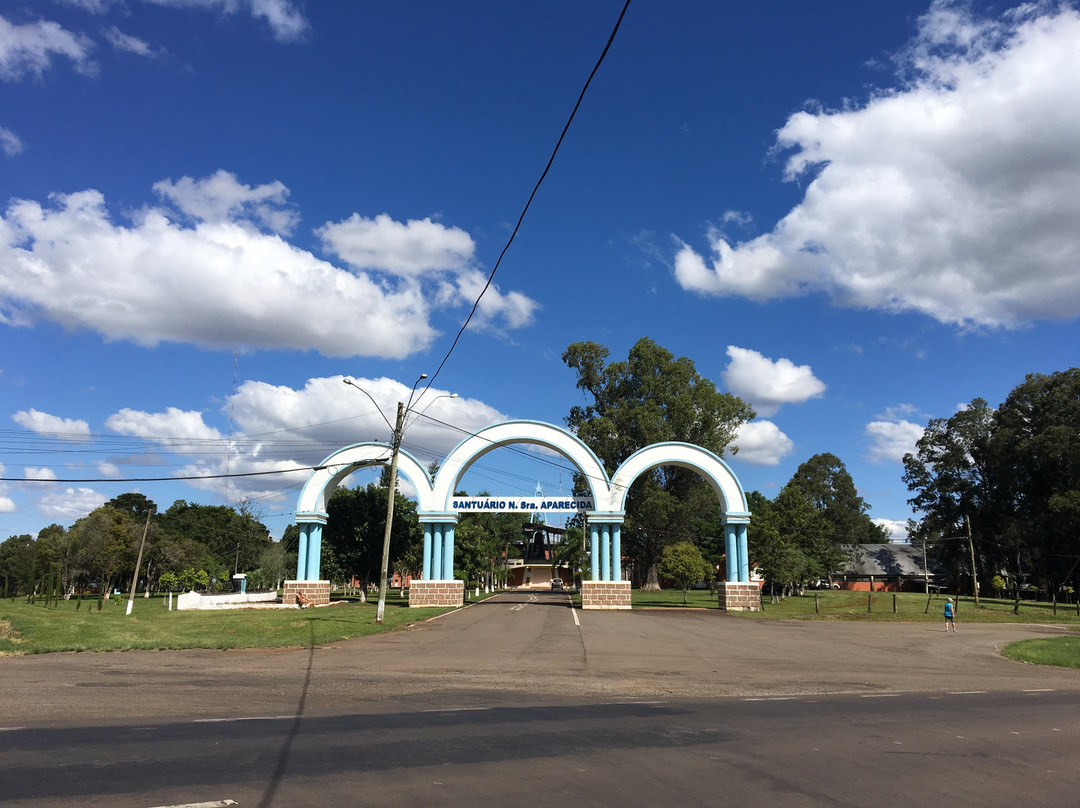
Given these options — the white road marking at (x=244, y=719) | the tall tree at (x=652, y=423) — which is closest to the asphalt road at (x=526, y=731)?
the white road marking at (x=244, y=719)

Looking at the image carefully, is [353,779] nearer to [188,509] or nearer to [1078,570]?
[1078,570]

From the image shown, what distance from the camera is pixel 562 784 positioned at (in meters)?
6.18

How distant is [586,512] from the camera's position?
120ft

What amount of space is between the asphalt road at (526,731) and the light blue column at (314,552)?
69.8 feet

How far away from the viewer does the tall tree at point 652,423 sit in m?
52.4

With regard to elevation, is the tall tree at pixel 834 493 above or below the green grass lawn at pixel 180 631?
above

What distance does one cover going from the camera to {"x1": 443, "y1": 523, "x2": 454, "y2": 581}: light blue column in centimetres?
3722

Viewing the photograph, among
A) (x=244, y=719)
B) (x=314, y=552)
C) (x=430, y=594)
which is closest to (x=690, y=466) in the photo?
(x=430, y=594)

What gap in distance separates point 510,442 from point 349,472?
29.5 ft

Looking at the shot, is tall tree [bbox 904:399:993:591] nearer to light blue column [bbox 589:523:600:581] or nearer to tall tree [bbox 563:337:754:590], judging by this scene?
tall tree [bbox 563:337:754:590]

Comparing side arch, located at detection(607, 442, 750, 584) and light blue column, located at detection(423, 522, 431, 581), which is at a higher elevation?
side arch, located at detection(607, 442, 750, 584)

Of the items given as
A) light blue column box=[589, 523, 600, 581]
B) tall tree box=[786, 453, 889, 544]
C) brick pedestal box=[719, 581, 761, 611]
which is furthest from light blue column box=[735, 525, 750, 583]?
tall tree box=[786, 453, 889, 544]

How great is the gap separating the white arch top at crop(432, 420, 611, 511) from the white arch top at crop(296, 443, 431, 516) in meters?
0.71

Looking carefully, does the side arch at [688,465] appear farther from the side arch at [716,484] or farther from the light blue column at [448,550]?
the light blue column at [448,550]
